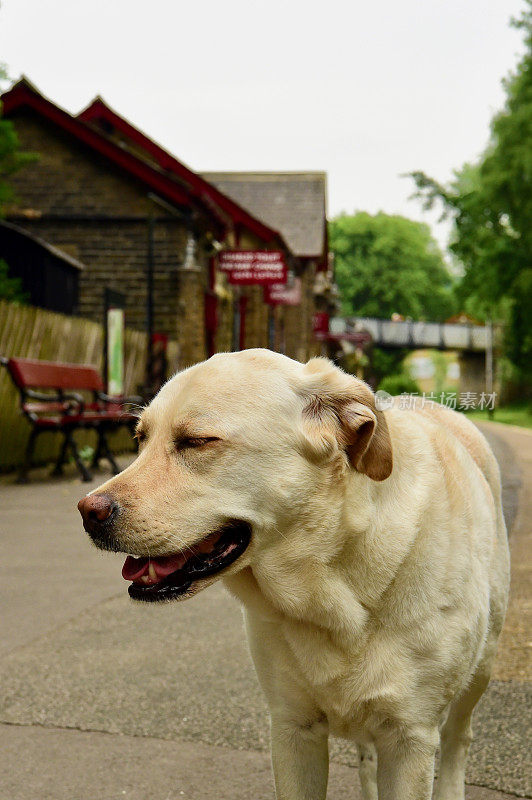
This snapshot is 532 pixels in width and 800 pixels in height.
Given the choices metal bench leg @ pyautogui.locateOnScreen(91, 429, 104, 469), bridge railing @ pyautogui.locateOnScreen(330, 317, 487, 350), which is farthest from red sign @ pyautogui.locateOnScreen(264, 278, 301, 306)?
bridge railing @ pyautogui.locateOnScreen(330, 317, 487, 350)

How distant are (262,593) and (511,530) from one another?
6.42 meters

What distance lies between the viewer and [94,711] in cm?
372

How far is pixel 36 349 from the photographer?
12578 mm

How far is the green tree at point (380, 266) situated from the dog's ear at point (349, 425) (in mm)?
84337

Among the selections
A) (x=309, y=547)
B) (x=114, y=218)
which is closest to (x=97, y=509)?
(x=309, y=547)

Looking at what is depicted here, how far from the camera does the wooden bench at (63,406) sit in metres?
10.9

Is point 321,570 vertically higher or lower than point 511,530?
higher

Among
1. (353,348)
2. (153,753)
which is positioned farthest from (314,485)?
(353,348)

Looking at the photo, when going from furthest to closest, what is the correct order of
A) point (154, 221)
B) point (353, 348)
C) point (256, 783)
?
point (353, 348) → point (154, 221) → point (256, 783)

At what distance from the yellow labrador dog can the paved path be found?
764 millimetres

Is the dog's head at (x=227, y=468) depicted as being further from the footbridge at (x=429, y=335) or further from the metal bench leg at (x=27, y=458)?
the footbridge at (x=429, y=335)

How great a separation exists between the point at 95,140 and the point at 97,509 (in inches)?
776

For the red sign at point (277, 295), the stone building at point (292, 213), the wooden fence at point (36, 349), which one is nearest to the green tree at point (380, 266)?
the stone building at point (292, 213)

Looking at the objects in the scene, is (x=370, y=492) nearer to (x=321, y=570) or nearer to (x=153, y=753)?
(x=321, y=570)
